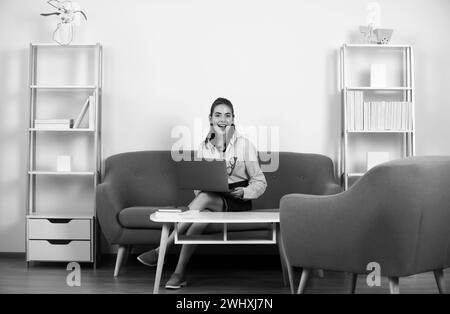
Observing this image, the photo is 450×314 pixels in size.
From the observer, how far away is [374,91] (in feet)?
15.9

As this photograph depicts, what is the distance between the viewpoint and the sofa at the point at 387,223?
8.55ft

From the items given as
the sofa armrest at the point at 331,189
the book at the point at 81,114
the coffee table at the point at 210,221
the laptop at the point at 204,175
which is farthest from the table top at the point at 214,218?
the book at the point at 81,114

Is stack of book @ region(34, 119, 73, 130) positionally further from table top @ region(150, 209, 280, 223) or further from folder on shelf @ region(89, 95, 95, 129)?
table top @ region(150, 209, 280, 223)

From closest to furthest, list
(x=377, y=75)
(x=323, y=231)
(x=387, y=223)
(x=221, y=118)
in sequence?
(x=387, y=223), (x=323, y=231), (x=221, y=118), (x=377, y=75)

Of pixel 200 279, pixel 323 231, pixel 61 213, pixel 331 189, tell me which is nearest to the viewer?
pixel 323 231

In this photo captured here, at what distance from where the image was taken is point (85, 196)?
4.83 metres

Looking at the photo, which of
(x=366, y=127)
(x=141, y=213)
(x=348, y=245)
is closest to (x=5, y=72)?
(x=141, y=213)

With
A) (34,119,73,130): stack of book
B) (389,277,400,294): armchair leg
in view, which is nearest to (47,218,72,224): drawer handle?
(34,119,73,130): stack of book

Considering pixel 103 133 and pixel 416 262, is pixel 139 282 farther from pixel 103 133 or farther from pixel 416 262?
pixel 416 262

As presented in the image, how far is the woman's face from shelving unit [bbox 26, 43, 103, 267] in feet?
3.26

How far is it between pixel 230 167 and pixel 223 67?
1.07m

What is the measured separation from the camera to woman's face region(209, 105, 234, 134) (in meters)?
4.27

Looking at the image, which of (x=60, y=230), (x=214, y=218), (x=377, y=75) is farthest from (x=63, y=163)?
(x=377, y=75)

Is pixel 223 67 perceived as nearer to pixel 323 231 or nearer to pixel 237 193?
pixel 237 193
